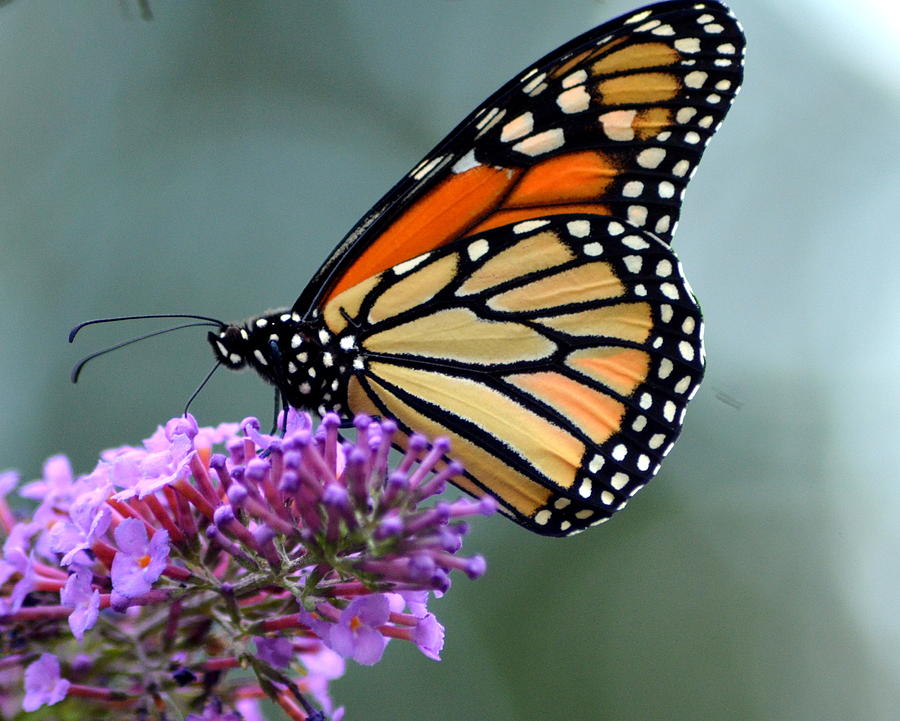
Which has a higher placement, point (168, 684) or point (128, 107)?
point (128, 107)

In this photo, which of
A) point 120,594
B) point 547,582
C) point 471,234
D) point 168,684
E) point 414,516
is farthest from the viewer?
point 547,582

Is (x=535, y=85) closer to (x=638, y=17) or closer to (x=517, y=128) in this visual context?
(x=517, y=128)

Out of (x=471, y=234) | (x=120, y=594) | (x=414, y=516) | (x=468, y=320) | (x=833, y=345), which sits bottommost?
(x=120, y=594)

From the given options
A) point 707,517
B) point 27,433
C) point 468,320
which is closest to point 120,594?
point 468,320

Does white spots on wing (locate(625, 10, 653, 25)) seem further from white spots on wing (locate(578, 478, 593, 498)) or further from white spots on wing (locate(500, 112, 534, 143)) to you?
white spots on wing (locate(578, 478, 593, 498))

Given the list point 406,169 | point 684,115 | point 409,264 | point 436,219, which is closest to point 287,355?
point 409,264

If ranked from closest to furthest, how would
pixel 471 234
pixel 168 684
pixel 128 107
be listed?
pixel 168 684
pixel 471 234
pixel 128 107

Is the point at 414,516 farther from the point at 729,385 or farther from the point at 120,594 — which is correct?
the point at 729,385
